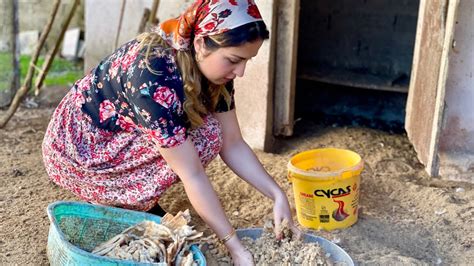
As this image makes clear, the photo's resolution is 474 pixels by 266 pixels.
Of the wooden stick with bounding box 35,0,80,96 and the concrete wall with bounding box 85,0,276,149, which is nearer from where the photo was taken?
the concrete wall with bounding box 85,0,276,149

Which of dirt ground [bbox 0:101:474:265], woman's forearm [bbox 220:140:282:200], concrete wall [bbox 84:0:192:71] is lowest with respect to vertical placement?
dirt ground [bbox 0:101:474:265]

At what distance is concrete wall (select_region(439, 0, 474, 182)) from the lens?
10.9ft

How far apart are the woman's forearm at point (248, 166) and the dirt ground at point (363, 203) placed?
1.01 ft

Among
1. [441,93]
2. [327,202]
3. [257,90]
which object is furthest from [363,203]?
[257,90]

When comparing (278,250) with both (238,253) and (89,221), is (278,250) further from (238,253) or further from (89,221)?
(89,221)

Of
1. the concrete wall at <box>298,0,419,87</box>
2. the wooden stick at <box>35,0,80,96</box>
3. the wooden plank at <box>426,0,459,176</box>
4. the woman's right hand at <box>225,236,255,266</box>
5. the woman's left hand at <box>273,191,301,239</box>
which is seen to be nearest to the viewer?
the woman's right hand at <box>225,236,255,266</box>

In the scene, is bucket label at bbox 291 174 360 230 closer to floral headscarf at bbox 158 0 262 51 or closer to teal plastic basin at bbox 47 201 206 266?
teal plastic basin at bbox 47 201 206 266

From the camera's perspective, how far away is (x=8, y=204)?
308cm

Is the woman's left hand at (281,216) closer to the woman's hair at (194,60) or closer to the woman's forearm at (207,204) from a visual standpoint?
the woman's forearm at (207,204)

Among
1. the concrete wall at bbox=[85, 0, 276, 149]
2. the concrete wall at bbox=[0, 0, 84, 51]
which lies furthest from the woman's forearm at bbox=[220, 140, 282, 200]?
the concrete wall at bbox=[0, 0, 84, 51]

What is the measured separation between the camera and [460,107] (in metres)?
3.43

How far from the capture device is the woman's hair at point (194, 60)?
2.27 meters

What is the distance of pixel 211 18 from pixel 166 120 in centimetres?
36

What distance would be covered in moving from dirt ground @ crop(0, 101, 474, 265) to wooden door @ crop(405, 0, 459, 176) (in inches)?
6.1
